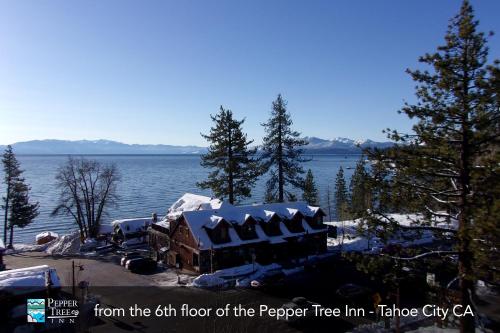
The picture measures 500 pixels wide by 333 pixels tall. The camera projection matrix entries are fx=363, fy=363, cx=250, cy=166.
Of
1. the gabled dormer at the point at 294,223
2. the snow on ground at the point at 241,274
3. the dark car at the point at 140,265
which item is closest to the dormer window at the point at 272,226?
the gabled dormer at the point at 294,223

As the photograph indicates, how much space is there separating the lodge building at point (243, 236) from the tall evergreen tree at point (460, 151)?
24384mm

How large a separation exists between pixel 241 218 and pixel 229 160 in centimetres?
1168

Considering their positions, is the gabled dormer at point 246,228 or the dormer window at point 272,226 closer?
the gabled dormer at point 246,228

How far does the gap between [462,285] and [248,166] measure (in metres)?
38.9

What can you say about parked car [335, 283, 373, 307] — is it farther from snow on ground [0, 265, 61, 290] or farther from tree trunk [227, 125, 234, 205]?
tree trunk [227, 125, 234, 205]

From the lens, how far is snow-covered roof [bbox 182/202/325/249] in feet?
120

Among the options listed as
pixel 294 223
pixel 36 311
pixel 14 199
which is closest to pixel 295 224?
pixel 294 223

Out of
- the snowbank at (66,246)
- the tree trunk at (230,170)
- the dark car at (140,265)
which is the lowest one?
the snowbank at (66,246)

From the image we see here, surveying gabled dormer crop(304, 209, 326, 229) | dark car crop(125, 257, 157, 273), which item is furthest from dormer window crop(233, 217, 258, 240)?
dark car crop(125, 257, 157, 273)

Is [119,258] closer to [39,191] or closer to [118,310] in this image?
[118,310]

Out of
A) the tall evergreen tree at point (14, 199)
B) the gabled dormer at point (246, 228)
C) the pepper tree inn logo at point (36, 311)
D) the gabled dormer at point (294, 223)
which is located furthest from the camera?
the tall evergreen tree at point (14, 199)

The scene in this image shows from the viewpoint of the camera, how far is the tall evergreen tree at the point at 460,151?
35.4 feet

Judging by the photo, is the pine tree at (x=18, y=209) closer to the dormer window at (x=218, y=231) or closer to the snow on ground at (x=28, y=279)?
the snow on ground at (x=28, y=279)

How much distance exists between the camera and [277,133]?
163ft
